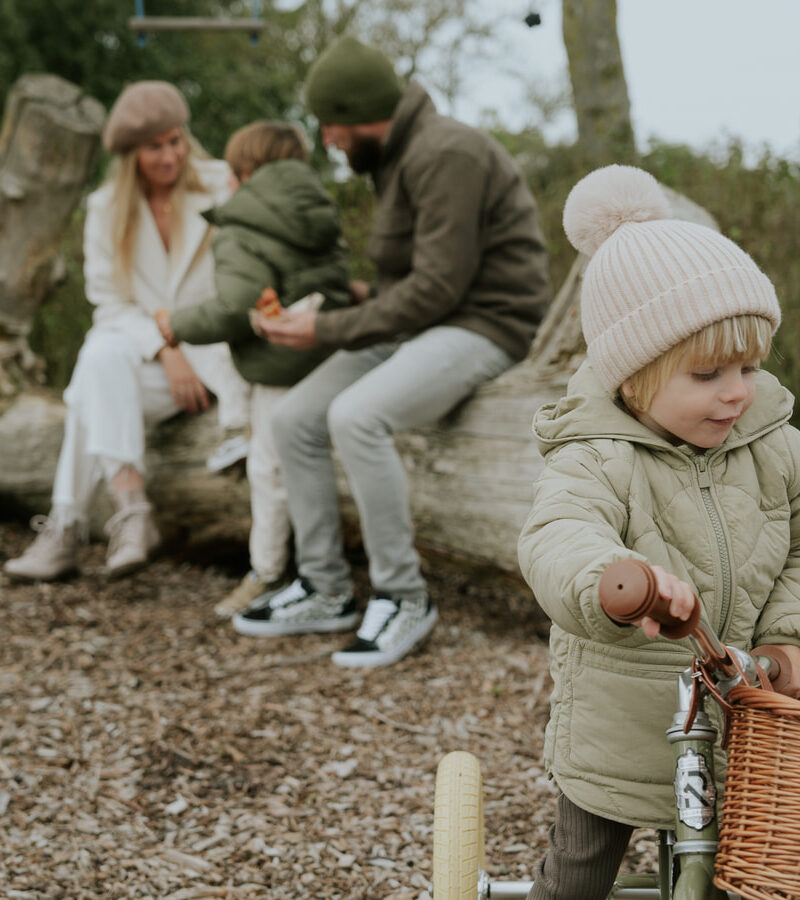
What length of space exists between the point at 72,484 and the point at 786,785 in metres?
3.78

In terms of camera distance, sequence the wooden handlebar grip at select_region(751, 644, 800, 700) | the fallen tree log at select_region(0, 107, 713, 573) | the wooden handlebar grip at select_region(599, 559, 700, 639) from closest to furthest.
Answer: the wooden handlebar grip at select_region(599, 559, 700, 639)
the wooden handlebar grip at select_region(751, 644, 800, 700)
the fallen tree log at select_region(0, 107, 713, 573)

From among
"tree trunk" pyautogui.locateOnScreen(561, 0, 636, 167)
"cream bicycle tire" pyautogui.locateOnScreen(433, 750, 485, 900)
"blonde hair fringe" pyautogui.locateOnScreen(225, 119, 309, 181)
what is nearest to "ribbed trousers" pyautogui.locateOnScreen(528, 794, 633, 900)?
"cream bicycle tire" pyautogui.locateOnScreen(433, 750, 485, 900)

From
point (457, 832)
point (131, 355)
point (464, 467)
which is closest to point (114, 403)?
point (131, 355)

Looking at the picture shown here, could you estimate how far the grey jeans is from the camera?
3588 mm

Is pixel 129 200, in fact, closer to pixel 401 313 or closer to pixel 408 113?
pixel 408 113

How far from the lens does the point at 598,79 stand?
7352 millimetres

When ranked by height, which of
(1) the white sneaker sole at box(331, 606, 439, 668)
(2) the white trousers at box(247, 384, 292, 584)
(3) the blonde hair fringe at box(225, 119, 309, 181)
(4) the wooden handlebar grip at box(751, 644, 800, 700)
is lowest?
(1) the white sneaker sole at box(331, 606, 439, 668)

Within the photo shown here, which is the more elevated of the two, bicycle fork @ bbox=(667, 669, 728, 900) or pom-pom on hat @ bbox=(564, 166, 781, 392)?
pom-pom on hat @ bbox=(564, 166, 781, 392)

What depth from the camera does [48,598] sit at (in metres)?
4.58

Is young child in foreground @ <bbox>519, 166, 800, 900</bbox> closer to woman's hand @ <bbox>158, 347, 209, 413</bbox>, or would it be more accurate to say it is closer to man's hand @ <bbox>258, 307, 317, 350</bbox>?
man's hand @ <bbox>258, 307, 317, 350</bbox>

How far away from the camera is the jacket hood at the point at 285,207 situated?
13.1ft

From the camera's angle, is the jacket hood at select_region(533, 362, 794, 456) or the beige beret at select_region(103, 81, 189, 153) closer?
the jacket hood at select_region(533, 362, 794, 456)

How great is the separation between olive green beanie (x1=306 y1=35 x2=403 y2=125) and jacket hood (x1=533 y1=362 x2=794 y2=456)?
89.4 inches

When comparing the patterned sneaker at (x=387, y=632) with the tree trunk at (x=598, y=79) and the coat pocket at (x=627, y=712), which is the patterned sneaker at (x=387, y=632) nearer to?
the coat pocket at (x=627, y=712)
